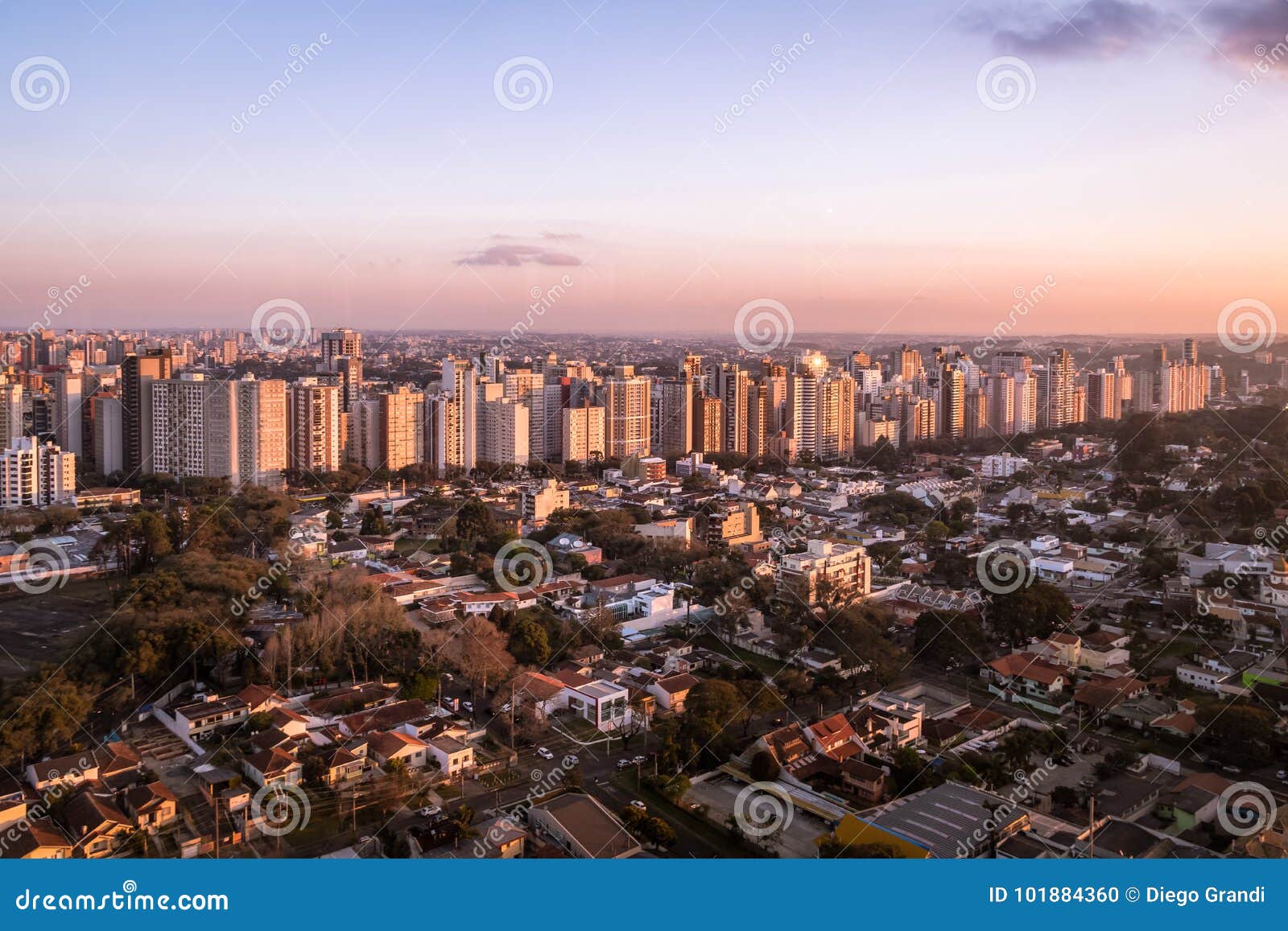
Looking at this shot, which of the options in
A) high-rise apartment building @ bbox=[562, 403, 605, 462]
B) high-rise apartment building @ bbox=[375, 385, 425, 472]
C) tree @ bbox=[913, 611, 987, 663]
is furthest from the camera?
high-rise apartment building @ bbox=[562, 403, 605, 462]

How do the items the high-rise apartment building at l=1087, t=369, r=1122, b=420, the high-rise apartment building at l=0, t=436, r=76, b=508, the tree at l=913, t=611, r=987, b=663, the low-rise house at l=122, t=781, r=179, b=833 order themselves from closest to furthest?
1. the low-rise house at l=122, t=781, r=179, b=833
2. the tree at l=913, t=611, r=987, b=663
3. the high-rise apartment building at l=0, t=436, r=76, b=508
4. the high-rise apartment building at l=1087, t=369, r=1122, b=420

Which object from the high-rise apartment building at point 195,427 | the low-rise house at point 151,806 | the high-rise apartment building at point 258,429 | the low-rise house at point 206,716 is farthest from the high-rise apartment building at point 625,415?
the low-rise house at point 151,806

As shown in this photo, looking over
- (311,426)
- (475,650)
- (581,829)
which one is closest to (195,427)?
(311,426)

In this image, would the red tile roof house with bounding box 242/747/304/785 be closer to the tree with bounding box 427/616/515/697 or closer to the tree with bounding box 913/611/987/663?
the tree with bounding box 427/616/515/697

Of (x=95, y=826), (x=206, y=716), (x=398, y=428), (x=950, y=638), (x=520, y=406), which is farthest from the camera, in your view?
(x=520, y=406)

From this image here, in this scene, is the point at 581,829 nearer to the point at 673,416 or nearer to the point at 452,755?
the point at 452,755

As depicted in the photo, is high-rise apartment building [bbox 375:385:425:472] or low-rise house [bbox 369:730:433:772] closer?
low-rise house [bbox 369:730:433:772]

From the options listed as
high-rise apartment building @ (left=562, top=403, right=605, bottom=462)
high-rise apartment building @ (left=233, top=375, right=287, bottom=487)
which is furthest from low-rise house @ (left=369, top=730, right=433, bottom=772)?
high-rise apartment building @ (left=562, top=403, right=605, bottom=462)

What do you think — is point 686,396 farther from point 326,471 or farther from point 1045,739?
point 1045,739
